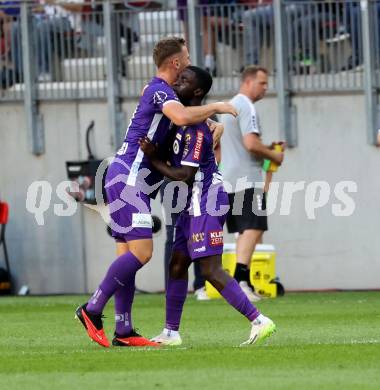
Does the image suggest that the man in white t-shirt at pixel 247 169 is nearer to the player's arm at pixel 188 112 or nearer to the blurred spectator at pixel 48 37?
the blurred spectator at pixel 48 37

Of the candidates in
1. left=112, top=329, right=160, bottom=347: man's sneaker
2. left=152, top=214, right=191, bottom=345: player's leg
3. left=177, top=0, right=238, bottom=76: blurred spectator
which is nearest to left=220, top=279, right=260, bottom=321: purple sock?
left=152, top=214, right=191, bottom=345: player's leg

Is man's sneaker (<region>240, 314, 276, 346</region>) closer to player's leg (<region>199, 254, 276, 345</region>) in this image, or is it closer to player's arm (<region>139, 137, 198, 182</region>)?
player's leg (<region>199, 254, 276, 345</region>)

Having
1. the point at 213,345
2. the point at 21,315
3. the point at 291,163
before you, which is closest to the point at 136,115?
the point at 213,345

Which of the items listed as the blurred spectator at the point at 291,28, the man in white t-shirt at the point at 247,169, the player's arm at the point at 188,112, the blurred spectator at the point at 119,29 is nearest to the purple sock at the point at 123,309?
the player's arm at the point at 188,112

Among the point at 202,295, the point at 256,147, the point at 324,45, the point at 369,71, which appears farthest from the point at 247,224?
the point at 324,45

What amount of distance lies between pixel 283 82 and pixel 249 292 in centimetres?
382

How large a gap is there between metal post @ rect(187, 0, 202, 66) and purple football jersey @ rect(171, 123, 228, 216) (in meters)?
8.26

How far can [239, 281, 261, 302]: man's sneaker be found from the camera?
47.8 ft

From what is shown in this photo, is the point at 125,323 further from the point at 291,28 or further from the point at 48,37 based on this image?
the point at 48,37

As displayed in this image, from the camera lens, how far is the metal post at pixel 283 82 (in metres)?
17.5

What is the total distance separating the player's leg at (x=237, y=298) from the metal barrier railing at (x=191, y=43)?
8200 mm

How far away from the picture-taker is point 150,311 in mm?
14023

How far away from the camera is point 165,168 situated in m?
9.66

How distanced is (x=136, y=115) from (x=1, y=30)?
953 centimetres
